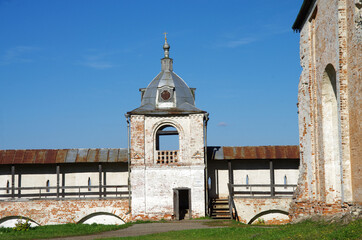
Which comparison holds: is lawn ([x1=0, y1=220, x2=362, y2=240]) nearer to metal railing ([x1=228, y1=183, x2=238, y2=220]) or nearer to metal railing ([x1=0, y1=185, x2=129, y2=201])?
metal railing ([x1=228, y1=183, x2=238, y2=220])

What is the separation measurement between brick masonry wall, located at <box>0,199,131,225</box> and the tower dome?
4576mm

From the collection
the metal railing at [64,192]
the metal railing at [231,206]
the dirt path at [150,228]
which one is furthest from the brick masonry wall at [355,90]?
the metal railing at [64,192]

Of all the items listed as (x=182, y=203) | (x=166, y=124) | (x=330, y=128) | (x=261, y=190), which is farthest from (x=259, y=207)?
(x=330, y=128)

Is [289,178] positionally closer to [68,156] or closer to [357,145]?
[68,156]

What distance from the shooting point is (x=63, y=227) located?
752 inches

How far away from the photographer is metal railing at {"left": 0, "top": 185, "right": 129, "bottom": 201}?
23.4 metres

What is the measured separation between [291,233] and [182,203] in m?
12.1

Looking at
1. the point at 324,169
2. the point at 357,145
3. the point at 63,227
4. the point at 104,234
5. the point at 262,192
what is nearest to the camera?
the point at 357,145

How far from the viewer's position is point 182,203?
23.2m

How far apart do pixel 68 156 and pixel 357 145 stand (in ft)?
53.8

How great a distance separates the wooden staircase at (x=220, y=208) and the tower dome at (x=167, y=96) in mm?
4731

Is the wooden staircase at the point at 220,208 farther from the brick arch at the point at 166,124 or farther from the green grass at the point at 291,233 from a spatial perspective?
the green grass at the point at 291,233

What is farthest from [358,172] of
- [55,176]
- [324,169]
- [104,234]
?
[55,176]

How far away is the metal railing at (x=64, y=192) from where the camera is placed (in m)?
23.4
